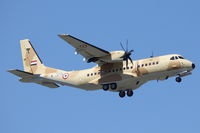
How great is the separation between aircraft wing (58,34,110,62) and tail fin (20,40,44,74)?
6399mm

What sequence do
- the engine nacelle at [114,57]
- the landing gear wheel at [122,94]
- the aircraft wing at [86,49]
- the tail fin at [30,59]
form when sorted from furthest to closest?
the tail fin at [30,59], the landing gear wheel at [122,94], the engine nacelle at [114,57], the aircraft wing at [86,49]

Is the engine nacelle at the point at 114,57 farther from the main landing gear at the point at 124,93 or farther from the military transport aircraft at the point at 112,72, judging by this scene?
the main landing gear at the point at 124,93

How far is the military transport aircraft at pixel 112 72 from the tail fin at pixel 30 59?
4.67 feet

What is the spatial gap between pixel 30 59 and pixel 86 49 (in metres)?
8.48

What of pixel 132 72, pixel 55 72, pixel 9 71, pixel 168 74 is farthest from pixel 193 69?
pixel 9 71

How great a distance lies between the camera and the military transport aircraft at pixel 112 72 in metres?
35.8

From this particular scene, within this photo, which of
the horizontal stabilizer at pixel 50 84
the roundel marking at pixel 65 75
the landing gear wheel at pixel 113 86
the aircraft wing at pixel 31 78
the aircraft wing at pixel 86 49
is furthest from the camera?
the horizontal stabilizer at pixel 50 84

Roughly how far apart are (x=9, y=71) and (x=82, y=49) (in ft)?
19.6

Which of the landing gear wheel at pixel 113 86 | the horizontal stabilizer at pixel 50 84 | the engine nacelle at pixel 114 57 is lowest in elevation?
the landing gear wheel at pixel 113 86

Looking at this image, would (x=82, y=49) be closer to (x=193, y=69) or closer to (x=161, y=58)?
(x=161, y=58)

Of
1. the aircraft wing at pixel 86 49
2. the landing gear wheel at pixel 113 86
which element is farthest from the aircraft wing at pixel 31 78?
the landing gear wheel at pixel 113 86

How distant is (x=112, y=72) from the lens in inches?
1470

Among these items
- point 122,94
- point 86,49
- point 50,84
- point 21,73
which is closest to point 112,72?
point 122,94

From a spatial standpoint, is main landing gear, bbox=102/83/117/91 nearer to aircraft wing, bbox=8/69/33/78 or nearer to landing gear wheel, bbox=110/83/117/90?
landing gear wheel, bbox=110/83/117/90
